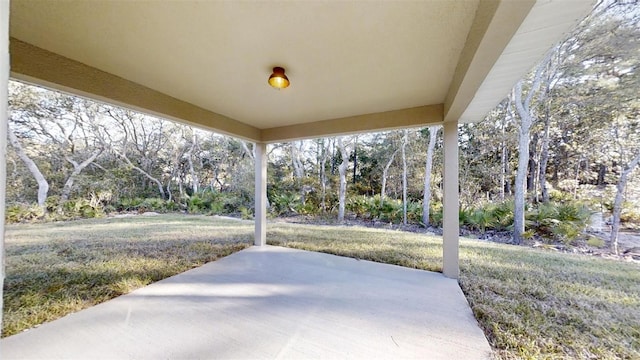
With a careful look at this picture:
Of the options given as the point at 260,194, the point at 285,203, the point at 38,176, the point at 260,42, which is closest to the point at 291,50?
the point at 260,42

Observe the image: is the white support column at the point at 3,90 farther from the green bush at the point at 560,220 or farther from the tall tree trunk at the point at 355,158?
the tall tree trunk at the point at 355,158

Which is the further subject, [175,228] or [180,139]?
[180,139]

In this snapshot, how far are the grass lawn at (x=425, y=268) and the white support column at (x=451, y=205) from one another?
0.23 m

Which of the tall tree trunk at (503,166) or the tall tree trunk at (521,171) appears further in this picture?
the tall tree trunk at (503,166)

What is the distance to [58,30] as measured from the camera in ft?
5.57

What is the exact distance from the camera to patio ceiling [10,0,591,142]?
4.65 feet

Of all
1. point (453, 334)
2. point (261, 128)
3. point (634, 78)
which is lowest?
point (453, 334)

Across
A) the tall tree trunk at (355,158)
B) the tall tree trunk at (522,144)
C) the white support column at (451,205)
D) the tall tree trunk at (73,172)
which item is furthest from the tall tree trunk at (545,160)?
the tall tree trunk at (73,172)

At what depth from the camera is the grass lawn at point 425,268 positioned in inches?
72.9

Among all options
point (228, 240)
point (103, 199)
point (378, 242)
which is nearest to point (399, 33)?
point (378, 242)

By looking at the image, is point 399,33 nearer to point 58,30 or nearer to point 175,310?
point 58,30

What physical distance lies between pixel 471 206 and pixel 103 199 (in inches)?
383

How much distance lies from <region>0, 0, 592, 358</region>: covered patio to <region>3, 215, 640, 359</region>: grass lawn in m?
0.29

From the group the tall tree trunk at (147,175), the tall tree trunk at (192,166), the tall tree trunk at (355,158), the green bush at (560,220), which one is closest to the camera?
the green bush at (560,220)
